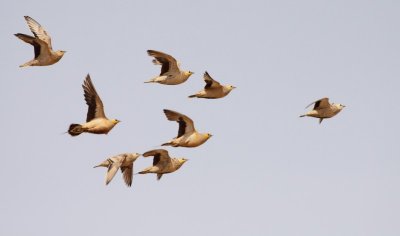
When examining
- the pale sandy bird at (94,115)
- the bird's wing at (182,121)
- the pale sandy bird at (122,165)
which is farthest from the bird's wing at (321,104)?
the pale sandy bird at (94,115)

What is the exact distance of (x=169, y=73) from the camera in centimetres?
3806

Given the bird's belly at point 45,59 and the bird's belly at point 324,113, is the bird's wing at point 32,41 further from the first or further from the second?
the bird's belly at point 324,113

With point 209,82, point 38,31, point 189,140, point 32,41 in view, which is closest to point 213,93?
point 209,82

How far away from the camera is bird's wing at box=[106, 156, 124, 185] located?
32.5m

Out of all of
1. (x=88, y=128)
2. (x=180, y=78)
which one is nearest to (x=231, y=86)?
(x=180, y=78)

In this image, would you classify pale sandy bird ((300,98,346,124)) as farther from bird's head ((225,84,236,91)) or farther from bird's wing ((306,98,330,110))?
bird's head ((225,84,236,91))

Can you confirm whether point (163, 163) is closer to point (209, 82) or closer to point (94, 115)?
point (209, 82)

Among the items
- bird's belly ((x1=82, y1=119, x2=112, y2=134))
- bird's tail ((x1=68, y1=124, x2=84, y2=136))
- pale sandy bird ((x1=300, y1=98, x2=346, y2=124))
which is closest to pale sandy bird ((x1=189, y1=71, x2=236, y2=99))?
pale sandy bird ((x1=300, y1=98, x2=346, y2=124))

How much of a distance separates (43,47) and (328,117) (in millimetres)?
12777

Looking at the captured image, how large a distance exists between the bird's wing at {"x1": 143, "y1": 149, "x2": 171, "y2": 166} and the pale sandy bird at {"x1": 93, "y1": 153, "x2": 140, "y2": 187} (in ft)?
2.52

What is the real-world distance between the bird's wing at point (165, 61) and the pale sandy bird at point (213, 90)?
5.69 ft

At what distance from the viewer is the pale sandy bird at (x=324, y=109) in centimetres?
3875

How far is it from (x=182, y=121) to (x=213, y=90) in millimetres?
2372

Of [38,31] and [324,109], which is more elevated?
[38,31]
